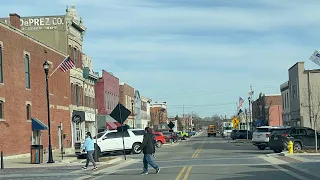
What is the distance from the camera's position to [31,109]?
39.8 meters

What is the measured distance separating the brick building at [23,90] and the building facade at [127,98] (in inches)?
1340

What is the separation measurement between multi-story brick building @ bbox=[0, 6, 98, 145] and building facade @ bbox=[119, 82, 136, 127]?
25.6m

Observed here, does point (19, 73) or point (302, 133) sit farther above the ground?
point (19, 73)

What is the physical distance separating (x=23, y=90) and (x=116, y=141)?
8758 millimetres

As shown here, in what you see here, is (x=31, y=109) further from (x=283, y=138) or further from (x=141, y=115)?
(x=141, y=115)

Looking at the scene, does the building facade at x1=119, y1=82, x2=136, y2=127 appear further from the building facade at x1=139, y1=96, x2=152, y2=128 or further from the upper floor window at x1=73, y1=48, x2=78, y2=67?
the upper floor window at x1=73, y1=48, x2=78, y2=67

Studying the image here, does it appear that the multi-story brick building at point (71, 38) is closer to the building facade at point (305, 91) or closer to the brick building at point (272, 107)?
the building facade at point (305, 91)

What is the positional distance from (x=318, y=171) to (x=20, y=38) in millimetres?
26705

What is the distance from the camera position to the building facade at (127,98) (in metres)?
81.9

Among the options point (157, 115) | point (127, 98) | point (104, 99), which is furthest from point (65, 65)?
point (157, 115)

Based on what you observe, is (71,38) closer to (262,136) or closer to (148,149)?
(262,136)

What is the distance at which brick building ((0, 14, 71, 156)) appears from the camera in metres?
34.2

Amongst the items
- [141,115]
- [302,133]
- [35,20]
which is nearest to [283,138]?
[302,133]

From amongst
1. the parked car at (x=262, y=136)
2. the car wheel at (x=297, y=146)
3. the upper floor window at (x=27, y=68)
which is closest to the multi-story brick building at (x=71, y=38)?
the upper floor window at (x=27, y=68)
